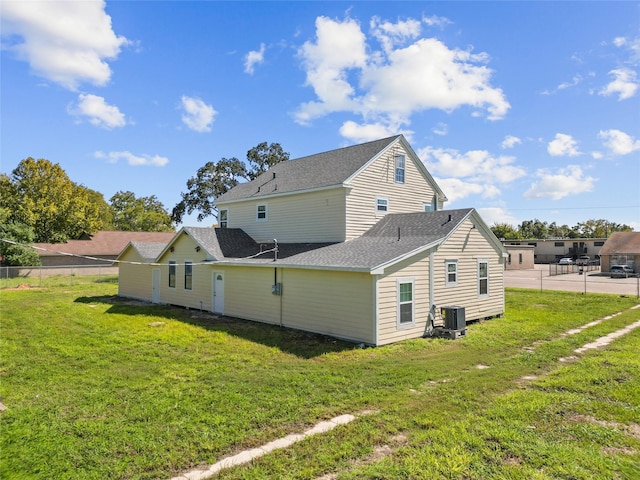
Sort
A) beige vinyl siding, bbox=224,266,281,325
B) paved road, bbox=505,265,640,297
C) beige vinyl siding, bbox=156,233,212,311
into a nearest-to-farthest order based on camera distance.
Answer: beige vinyl siding, bbox=224,266,281,325 → beige vinyl siding, bbox=156,233,212,311 → paved road, bbox=505,265,640,297

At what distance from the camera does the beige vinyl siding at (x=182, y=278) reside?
17969mm

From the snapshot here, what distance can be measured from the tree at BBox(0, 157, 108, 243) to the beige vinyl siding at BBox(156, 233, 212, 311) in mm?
31681

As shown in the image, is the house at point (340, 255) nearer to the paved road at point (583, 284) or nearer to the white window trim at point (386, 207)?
the white window trim at point (386, 207)

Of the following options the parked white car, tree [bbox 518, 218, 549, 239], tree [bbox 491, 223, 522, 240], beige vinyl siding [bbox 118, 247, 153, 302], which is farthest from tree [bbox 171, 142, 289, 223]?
tree [bbox 518, 218, 549, 239]

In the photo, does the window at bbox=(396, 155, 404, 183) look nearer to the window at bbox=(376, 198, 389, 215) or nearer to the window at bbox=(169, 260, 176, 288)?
the window at bbox=(376, 198, 389, 215)

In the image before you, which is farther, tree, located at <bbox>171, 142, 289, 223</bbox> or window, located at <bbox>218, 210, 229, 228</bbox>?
tree, located at <bbox>171, 142, 289, 223</bbox>

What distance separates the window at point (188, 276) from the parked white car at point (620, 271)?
42.2 metres

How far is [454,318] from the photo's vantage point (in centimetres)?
1252

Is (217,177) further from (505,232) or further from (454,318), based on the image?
(505,232)

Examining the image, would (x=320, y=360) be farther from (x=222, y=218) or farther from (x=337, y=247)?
(x=222, y=218)

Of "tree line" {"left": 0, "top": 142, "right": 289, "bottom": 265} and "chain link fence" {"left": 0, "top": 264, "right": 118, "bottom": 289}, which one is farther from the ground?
"tree line" {"left": 0, "top": 142, "right": 289, "bottom": 265}

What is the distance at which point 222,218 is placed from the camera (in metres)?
23.4

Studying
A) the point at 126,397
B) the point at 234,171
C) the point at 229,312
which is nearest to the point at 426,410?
the point at 126,397

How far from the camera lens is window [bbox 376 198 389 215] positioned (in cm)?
1753
